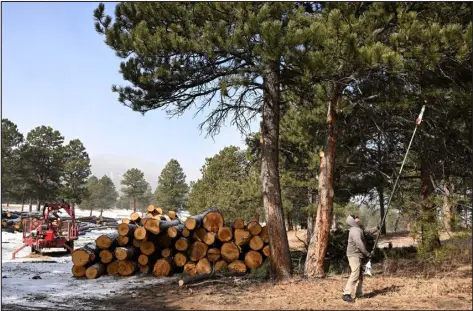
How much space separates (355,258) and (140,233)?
6366mm

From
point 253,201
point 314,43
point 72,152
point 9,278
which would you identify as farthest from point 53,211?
point 72,152

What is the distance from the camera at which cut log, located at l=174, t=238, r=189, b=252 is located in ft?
37.2

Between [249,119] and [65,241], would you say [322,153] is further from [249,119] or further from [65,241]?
[65,241]

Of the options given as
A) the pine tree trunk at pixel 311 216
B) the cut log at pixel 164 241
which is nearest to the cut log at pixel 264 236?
the cut log at pixel 164 241

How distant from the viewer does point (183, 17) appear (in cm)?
875

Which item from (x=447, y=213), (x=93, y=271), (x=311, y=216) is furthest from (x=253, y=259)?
(x=311, y=216)

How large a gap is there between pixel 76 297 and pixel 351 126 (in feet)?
25.0

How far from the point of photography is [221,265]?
1103 centimetres

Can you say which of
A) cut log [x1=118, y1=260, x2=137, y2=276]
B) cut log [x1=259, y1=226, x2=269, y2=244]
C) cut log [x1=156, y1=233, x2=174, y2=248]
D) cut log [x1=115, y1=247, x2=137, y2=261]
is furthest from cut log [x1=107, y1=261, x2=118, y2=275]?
cut log [x1=259, y1=226, x2=269, y2=244]

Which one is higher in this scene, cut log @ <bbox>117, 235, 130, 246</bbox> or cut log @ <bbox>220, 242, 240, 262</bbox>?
cut log @ <bbox>117, 235, 130, 246</bbox>

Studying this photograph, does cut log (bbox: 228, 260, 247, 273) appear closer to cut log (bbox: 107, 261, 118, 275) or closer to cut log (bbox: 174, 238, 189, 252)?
cut log (bbox: 174, 238, 189, 252)

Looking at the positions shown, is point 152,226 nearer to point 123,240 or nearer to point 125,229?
point 125,229

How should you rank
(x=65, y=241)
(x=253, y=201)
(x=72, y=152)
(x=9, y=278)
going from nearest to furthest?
(x=9, y=278) < (x=65, y=241) < (x=253, y=201) < (x=72, y=152)

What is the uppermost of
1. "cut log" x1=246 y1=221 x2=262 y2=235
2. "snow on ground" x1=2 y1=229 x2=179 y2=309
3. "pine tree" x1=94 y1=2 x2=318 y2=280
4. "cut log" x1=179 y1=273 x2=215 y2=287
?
"pine tree" x1=94 y1=2 x2=318 y2=280
